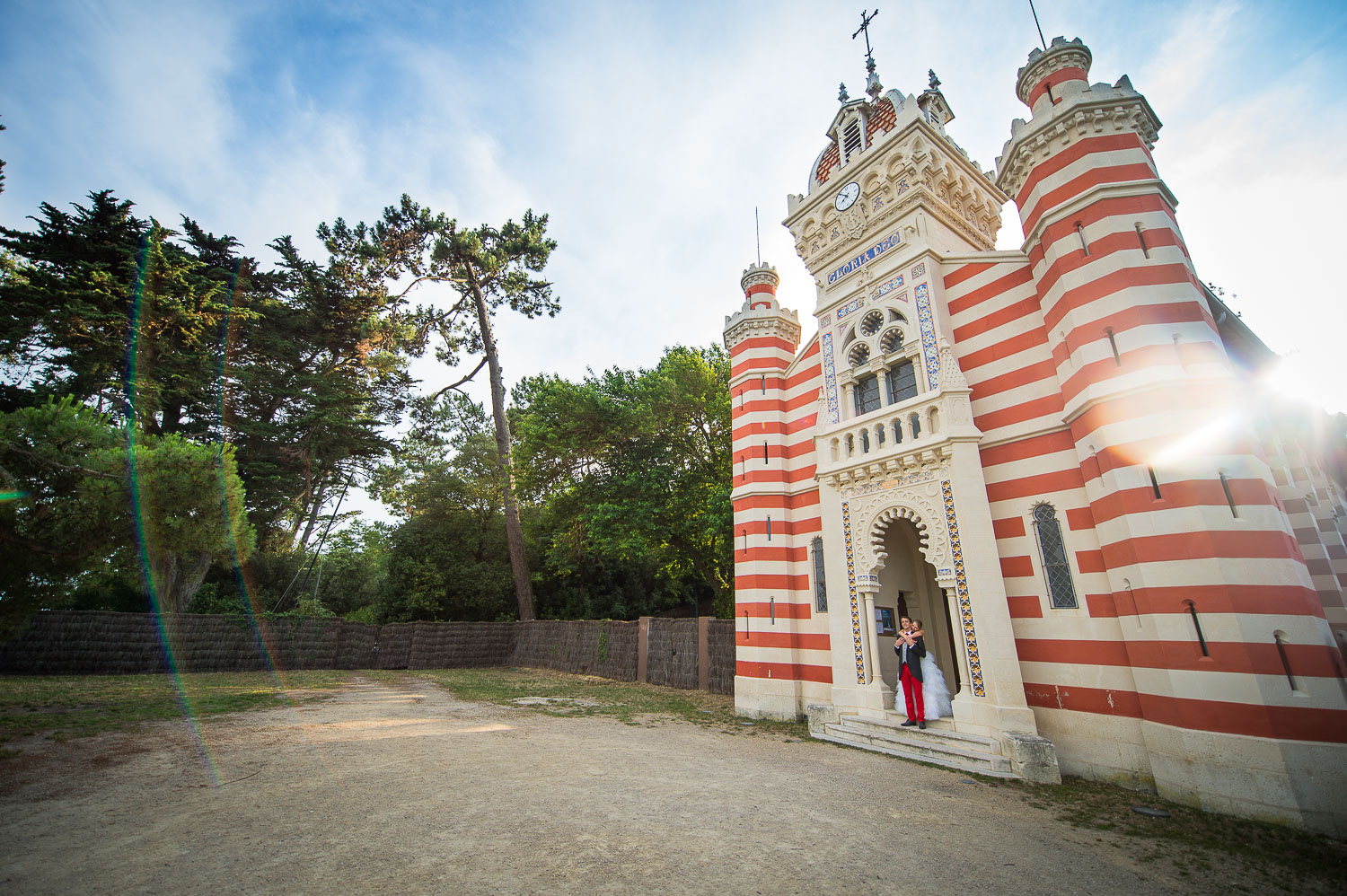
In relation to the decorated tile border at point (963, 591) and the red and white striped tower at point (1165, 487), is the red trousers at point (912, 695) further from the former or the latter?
the red and white striped tower at point (1165, 487)

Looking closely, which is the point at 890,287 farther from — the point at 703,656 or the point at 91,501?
the point at 91,501

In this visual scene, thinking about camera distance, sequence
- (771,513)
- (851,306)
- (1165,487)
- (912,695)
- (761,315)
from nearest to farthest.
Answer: (1165,487) → (912,695) → (851,306) → (771,513) → (761,315)

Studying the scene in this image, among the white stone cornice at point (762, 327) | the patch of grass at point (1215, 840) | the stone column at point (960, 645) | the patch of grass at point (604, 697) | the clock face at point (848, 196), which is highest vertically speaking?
the clock face at point (848, 196)

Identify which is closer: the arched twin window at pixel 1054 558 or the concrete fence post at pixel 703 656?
the arched twin window at pixel 1054 558

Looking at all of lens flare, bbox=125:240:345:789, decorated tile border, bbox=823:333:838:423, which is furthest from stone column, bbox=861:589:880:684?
lens flare, bbox=125:240:345:789

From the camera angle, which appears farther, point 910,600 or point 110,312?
point 110,312

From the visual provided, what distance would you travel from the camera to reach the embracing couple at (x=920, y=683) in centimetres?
809

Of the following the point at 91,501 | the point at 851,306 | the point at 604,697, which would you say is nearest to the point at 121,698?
the point at 91,501

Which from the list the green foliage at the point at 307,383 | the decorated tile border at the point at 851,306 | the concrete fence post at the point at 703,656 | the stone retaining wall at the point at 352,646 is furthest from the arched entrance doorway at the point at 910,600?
the green foliage at the point at 307,383

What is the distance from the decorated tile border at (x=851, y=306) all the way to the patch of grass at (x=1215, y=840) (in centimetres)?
867

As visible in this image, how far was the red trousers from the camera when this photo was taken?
8.05 metres

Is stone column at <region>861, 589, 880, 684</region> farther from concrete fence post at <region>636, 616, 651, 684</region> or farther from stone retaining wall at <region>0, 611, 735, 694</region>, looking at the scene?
concrete fence post at <region>636, 616, 651, 684</region>

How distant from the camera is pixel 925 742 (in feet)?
25.0

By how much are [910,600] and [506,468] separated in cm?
A: 1654
